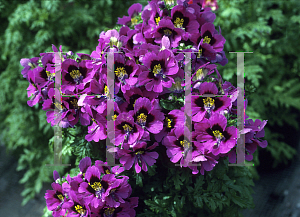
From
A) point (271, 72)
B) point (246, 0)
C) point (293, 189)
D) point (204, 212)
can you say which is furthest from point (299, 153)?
point (204, 212)

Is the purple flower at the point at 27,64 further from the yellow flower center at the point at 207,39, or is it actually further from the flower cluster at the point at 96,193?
the yellow flower center at the point at 207,39

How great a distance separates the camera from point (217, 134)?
1327 millimetres

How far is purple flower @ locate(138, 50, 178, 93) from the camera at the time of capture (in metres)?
1.39

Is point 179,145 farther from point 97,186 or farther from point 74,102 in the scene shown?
point 74,102

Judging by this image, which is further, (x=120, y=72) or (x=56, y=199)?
(x=56, y=199)

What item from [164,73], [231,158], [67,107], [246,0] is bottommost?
[231,158]

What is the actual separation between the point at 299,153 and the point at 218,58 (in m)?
2.38

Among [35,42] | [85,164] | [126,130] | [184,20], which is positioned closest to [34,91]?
[85,164]

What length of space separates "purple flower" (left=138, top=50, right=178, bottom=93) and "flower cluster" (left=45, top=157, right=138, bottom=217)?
0.43 meters

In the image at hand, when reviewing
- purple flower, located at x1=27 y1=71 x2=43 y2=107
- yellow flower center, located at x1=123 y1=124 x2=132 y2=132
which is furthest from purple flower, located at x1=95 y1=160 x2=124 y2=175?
purple flower, located at x1=27 y1=71 x2=43 y2=107

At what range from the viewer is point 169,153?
4.62ft

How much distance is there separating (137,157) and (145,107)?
24 centimetres

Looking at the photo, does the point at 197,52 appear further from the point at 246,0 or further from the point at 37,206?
the point at 37,206

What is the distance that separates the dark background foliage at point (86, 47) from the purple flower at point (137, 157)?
5.15 feet
